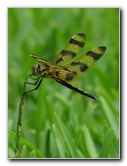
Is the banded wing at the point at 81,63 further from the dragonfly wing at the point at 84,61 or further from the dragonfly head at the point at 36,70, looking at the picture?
the dragonfly head at the point at 36,70

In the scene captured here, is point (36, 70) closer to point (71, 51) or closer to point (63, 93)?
point (71, 51)

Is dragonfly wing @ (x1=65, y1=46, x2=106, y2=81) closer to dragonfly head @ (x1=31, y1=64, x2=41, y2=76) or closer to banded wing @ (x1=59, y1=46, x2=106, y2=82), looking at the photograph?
banded wing @ (x1=59, y1=46, x2=106, y2=82)

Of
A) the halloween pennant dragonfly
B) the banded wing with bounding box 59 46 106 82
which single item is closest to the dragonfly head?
the halloween pennant dragonfly

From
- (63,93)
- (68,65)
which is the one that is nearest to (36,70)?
(68,65)
